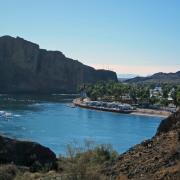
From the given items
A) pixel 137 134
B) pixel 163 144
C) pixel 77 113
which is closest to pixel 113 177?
pixel 163 144

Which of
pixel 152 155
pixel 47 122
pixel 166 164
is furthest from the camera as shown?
pixel 47 122

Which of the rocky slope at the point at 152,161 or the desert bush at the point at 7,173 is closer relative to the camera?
the rocky slope at the point at 152,161

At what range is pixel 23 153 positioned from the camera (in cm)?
3412

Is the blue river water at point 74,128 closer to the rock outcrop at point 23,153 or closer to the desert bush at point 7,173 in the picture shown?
the rock outcrop at point 23,153

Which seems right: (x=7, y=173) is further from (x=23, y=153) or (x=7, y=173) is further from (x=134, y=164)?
(x=23, y=153)

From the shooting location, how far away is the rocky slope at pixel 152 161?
18.2 meters

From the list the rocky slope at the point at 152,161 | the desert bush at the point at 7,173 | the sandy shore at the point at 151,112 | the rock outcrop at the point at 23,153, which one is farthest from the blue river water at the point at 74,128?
the rocky slope at the point at 152,161

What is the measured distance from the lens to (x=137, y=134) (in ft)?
298

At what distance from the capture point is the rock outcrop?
109ft

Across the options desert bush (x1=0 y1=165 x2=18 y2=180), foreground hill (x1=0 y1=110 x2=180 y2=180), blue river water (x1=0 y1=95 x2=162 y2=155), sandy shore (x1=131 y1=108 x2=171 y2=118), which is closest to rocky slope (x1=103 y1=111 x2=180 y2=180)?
foreground hill (x1=0 y1=110 x2=180 y2=180)

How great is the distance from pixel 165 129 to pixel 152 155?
19.0 feet

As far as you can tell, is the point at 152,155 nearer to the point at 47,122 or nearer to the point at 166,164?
the point at 166,164

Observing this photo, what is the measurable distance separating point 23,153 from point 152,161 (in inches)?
614

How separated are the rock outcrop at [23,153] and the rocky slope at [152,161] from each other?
1094 centimetres
